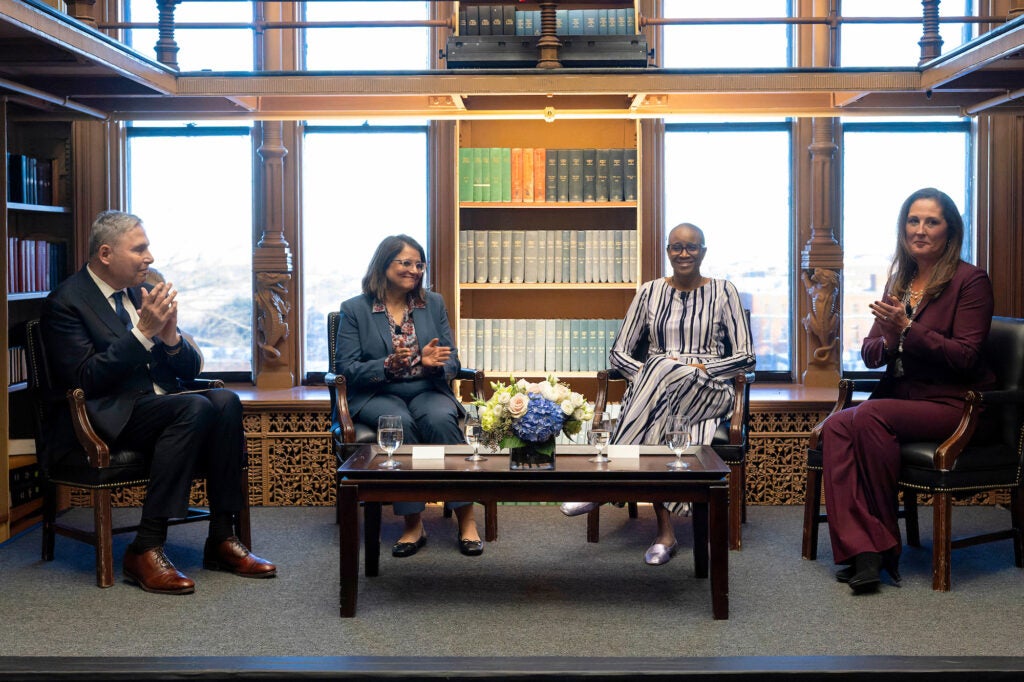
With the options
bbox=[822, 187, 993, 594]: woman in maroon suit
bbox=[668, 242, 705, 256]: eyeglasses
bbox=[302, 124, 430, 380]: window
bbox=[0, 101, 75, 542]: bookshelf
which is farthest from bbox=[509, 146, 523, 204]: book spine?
bbox=[0, 101, 75, 542]: bookshelf

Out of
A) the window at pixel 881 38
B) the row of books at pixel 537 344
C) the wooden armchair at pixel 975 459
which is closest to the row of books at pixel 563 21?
the row of books at pixel 537 344

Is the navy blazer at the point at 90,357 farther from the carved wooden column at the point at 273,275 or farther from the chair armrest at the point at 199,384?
the carved wooden column at the point at 273,275

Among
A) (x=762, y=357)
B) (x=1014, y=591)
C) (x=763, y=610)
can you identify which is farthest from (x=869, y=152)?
(x=763, y=610)

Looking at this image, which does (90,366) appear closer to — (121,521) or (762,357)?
(121,521)

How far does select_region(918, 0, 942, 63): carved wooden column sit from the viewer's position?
16.6 ft

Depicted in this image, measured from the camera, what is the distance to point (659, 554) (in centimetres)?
446

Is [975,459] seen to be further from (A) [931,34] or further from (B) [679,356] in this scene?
(A) [931,34]

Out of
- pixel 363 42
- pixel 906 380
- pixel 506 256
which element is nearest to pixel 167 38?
pixel 363 42

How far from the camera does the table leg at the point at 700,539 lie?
4156 millimetres

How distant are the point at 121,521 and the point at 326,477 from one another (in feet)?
3.31

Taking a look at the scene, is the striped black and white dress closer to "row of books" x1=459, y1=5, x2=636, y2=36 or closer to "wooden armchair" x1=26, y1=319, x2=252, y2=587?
"row of books" x1=459, y1=5, x2=636, y2=36

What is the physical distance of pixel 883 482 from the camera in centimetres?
412

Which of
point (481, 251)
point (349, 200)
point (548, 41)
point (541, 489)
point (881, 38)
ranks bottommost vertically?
point (541, 489)

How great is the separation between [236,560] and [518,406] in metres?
1.39
